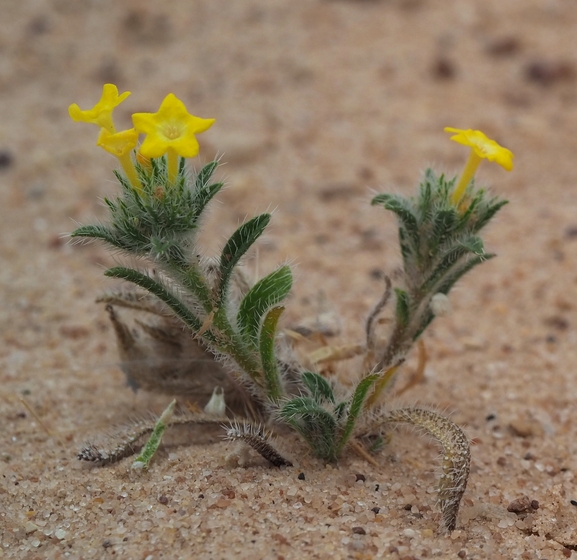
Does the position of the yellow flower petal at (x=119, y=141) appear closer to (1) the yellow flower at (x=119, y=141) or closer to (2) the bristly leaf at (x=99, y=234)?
(1) the yellow flower at (x=119, y=141)

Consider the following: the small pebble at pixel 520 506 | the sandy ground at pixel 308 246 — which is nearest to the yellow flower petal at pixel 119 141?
the sandy ground at pixel 308 246

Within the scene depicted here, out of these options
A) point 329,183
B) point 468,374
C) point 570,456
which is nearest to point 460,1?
point 329,183

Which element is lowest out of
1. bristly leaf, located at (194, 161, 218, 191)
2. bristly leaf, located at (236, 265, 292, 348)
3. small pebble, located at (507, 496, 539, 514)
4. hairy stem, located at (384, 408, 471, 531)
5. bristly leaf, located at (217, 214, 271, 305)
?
small pebble, located at (507, 496, 539, 514)

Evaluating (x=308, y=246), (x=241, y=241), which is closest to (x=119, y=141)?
(x=241, y=241)

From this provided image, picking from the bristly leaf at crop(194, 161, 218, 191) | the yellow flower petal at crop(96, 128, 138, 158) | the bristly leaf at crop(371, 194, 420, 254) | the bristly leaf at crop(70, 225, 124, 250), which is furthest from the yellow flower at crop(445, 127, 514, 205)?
the bristly leaf at crop(70, 225, 124, 250)

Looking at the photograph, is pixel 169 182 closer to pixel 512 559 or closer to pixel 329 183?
pixel 512 559

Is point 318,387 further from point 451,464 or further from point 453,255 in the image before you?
point 453,255

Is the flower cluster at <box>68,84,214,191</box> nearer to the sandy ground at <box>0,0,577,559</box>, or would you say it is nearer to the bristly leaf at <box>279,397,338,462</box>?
the bristly leaf at <box>279,397,338,462</box>
